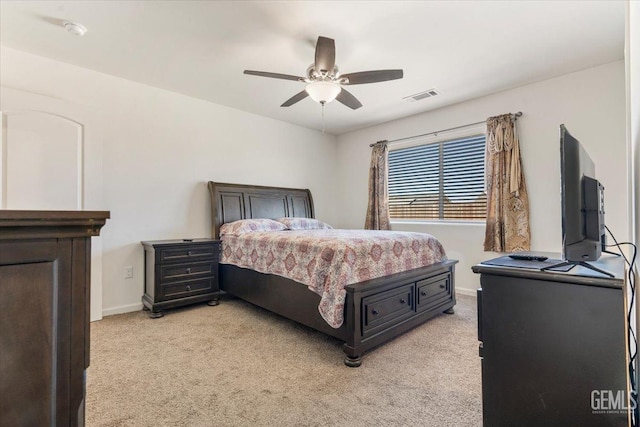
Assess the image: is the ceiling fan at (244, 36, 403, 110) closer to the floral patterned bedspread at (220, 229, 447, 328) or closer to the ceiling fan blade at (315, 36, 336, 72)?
the ceiling fan blade at (315, 36, 336, 72)

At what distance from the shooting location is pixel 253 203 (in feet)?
14.4

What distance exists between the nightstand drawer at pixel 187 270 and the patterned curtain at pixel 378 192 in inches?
102

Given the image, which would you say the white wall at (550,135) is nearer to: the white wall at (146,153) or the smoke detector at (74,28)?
the white wall at (146,153)

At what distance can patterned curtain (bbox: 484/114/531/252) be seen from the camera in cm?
352

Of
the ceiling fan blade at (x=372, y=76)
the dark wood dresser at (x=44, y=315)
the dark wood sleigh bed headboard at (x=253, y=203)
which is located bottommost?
the dark wood dresser at (x=44, y=315)

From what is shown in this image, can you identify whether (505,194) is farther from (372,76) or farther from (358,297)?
(358,297)

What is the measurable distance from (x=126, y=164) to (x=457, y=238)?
429 centimetres

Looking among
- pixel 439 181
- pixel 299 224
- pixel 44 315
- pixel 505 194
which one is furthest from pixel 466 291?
pixel 44 315

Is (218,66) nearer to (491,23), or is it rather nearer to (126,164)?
(126,164)

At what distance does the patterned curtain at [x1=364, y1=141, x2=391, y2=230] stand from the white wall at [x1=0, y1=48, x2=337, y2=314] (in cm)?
180

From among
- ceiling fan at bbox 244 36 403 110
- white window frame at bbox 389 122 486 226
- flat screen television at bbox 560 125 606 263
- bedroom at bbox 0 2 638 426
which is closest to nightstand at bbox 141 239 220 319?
bedroom at bbox 0 2 638 426

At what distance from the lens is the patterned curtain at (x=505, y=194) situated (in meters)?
3.52

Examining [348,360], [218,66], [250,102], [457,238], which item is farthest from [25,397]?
[457,238]

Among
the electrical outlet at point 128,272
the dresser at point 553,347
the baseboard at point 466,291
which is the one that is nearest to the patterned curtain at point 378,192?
the baseboard at point 466,291
